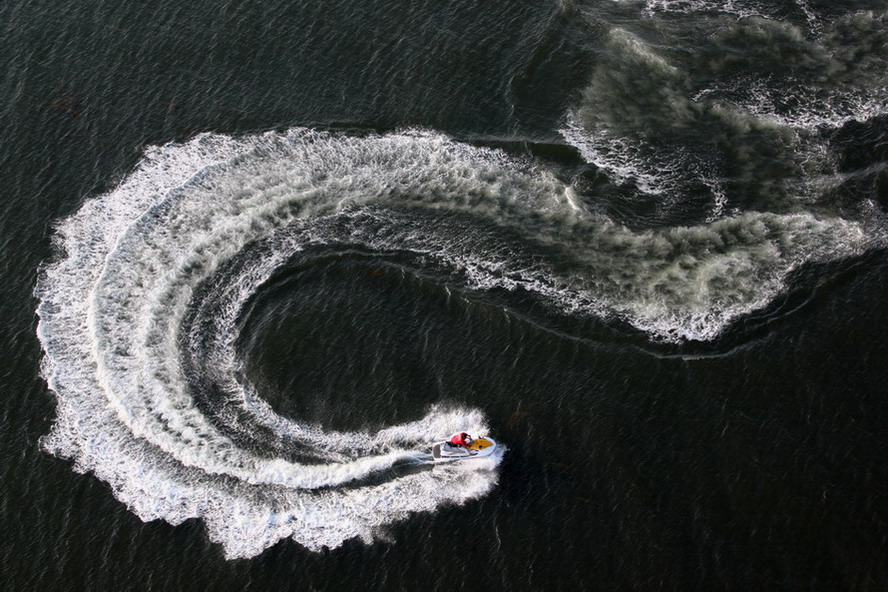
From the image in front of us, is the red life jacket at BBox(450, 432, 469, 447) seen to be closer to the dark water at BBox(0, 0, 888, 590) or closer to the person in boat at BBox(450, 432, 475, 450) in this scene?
the person in boat at BBox(450, 432, 475, 450)

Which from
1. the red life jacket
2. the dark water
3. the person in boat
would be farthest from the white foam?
the red life jacket

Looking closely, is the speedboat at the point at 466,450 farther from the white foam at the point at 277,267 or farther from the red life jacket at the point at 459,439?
the white foam at the point at 277,267

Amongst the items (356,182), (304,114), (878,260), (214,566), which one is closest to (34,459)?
(214,566)

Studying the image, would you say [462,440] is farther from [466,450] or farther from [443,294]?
[443,294]

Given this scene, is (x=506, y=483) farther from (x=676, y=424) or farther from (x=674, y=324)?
(x=674, y=324)

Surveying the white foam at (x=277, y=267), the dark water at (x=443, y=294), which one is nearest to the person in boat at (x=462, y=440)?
the white foam at (x=277, y=267)

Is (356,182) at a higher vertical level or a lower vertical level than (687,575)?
higher

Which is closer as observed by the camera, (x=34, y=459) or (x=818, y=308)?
(x=34, y=459)
